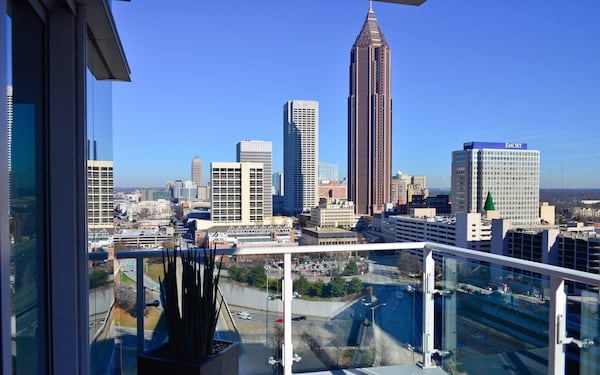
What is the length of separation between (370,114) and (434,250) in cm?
2406

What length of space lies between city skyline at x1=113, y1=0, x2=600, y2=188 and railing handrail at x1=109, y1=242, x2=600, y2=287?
865 centimetres

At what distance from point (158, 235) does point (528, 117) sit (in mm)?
25305

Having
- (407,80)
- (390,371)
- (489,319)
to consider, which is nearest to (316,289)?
(390,371)

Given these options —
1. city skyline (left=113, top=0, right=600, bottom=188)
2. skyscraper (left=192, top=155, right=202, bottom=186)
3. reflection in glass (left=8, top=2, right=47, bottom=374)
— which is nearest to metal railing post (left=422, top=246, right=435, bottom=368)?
reflection in glass (left=8, top=2, right=47, bottom=374)

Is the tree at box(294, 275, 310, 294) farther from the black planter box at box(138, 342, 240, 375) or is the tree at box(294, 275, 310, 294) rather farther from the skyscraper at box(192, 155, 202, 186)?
the skyscraper at box(192, 155, 202, 186)

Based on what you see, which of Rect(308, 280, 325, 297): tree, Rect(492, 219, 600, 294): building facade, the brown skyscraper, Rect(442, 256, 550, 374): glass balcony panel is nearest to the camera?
Rect(442, 256, 550, 374): glass balcony panel

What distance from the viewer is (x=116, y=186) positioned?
2.15 m

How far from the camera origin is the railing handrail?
2039mm

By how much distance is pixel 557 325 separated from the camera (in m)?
2.14

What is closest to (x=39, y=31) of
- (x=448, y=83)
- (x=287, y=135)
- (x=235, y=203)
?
(x=235, y=203)

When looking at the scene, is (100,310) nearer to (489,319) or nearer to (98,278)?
(98,278)

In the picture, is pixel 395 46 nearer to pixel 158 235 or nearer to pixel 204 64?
pixel 204 64

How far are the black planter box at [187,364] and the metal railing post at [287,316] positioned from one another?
64 cm

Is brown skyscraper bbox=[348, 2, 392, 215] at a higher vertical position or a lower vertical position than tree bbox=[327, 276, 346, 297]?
higher
